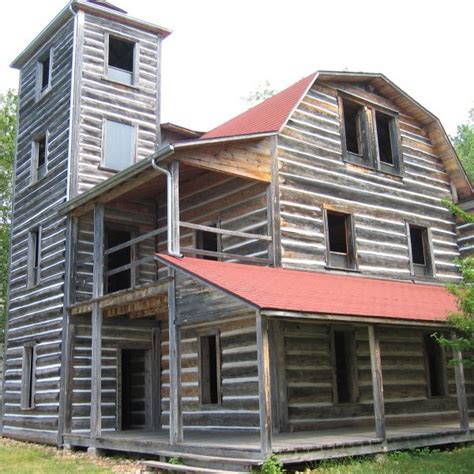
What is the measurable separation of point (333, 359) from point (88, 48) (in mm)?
12339

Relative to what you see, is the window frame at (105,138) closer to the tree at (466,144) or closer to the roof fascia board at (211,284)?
the roof fascia board at (211,284)

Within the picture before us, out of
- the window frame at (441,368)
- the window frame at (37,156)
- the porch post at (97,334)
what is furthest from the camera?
the window frame at (37,156)

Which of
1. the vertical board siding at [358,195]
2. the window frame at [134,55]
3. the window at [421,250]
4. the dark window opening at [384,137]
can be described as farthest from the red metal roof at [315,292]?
the window frame at [134,55]

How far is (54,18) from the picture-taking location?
2108 cm

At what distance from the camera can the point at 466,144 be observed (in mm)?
44625

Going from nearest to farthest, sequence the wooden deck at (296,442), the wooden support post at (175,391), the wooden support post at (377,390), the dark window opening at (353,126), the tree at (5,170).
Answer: the wooden deck at (296,442) → the wooden support post at (175,391) → the wooden support post at (377,390) → the dark window opening at (353,126) → the tree at (5,170)

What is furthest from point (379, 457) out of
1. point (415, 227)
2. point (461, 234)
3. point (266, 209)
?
point (461, 234)

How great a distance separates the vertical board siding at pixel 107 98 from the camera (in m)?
19.4

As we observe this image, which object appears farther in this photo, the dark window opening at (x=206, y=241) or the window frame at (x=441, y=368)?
the window frame at (x=441, y=368)

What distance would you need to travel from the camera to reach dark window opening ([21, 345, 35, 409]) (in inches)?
750

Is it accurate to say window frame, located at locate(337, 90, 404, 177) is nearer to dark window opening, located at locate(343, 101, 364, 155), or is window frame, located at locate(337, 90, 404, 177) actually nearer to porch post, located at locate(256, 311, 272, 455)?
dark window opening, located at locate(343, 101, 364, 155)

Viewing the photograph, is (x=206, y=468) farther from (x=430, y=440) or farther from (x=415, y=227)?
(x=415, y=227)

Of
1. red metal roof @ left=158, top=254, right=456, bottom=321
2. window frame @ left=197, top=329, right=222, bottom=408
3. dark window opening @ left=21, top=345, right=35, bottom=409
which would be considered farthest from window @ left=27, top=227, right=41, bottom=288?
red metal roof @ left=158, top=254, right=456, bottom=321

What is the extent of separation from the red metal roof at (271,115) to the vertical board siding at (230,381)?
15.4 ft
